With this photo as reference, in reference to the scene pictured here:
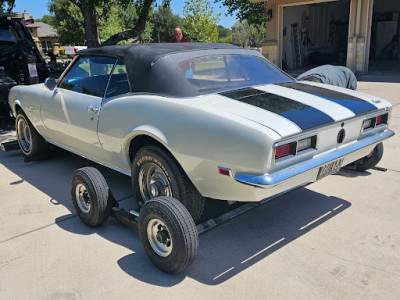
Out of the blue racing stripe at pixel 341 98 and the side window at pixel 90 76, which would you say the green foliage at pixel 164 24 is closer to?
the side window at pixel 90 76

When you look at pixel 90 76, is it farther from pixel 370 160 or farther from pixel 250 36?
pixel 250 36

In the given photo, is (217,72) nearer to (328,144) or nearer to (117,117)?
(117,117)

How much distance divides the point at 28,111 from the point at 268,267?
12.8 ft

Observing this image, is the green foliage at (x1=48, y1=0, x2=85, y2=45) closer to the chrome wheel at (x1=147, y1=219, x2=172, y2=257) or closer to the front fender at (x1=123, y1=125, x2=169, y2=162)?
the front fender at (x1=123, y1=125, x2=169, y2=162)

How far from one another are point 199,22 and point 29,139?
127 feet

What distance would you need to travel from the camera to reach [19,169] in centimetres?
549

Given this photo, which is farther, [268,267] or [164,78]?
[164,78]

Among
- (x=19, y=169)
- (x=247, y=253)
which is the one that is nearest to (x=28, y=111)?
(x=19, y=169)

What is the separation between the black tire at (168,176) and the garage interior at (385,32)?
21.5 m

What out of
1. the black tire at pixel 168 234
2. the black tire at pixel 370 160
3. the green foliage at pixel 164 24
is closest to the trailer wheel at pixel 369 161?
the black tire at pixel 370 160

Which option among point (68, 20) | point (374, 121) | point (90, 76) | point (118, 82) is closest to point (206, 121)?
point (118, 82)

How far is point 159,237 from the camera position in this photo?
2938mm

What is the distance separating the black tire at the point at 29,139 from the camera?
546 cm

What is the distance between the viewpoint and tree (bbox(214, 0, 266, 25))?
68.3 ft
